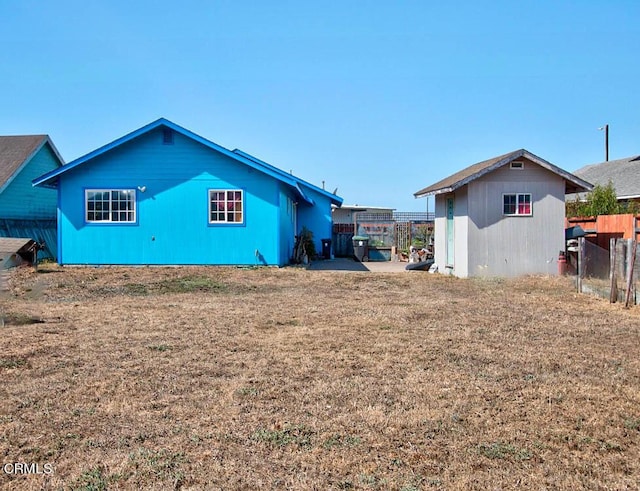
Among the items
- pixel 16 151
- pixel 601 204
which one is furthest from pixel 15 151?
pixel 601 204

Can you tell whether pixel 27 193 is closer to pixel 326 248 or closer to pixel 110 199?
pixel 110 199

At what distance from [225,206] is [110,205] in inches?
138

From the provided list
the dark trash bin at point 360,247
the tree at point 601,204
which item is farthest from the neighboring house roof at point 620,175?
the dark trash bin at point 360,247

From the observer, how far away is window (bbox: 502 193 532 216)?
14.9 metres

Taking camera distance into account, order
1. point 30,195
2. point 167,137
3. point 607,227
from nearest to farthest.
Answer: point 607,227
point 167,137
point 30,195

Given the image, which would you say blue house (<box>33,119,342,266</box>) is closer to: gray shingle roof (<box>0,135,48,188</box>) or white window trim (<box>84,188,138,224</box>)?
white window trim (<box>84,188,138,224</box>)

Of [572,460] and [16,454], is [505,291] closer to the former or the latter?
[572,460]

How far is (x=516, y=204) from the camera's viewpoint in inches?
586

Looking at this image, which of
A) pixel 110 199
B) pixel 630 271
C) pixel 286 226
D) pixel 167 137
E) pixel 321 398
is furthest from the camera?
pixel 286 226

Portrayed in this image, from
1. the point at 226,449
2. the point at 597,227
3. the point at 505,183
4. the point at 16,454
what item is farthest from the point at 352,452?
the point at 597,227

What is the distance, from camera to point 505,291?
1205 centimetres

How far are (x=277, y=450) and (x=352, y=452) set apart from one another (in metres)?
0.49

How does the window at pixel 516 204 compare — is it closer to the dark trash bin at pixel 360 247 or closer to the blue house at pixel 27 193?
the dark trash bin at pixel 360 247

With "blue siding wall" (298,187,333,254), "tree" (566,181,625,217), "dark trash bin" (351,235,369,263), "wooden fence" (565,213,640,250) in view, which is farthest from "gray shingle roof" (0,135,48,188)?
"tree" (566,181,625,217)
